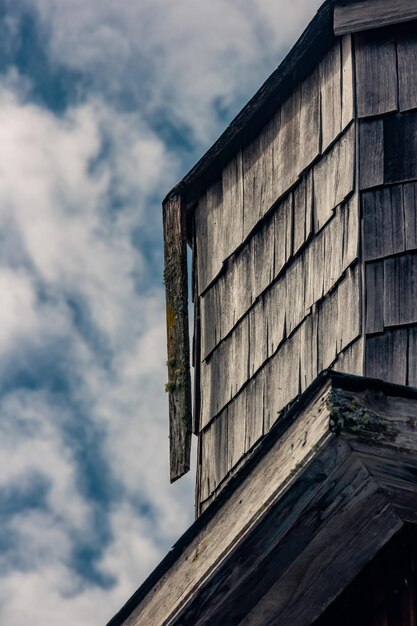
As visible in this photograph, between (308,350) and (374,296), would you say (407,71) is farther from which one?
(308,350)

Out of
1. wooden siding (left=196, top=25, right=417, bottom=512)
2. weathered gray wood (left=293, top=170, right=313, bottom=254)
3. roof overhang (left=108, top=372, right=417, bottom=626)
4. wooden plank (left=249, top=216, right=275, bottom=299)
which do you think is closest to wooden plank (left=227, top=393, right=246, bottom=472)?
wooden siding (left=196, top=25, right=417, bottom=512)

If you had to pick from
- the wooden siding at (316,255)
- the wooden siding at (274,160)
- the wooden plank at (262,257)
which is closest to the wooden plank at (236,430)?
the wooden siding at (316,255)

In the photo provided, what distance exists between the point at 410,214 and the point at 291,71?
1.37 meters

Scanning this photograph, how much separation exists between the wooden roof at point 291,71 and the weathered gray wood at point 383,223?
3.14 feet

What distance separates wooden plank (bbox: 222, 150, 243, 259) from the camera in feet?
22.5

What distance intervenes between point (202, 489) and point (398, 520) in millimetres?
3873

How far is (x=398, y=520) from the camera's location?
321 centimetres

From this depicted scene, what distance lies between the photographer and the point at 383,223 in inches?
219

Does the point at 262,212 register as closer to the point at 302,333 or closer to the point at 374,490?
the point at 302,333

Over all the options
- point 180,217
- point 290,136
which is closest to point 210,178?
point 180,217

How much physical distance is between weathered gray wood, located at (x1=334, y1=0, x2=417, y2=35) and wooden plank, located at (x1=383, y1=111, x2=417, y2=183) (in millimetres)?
532

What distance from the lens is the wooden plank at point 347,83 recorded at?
5879 millimetres

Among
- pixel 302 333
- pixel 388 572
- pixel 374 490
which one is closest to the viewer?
pixel 374 490

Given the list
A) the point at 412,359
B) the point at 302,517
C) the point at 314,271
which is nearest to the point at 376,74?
the point at 314,271
